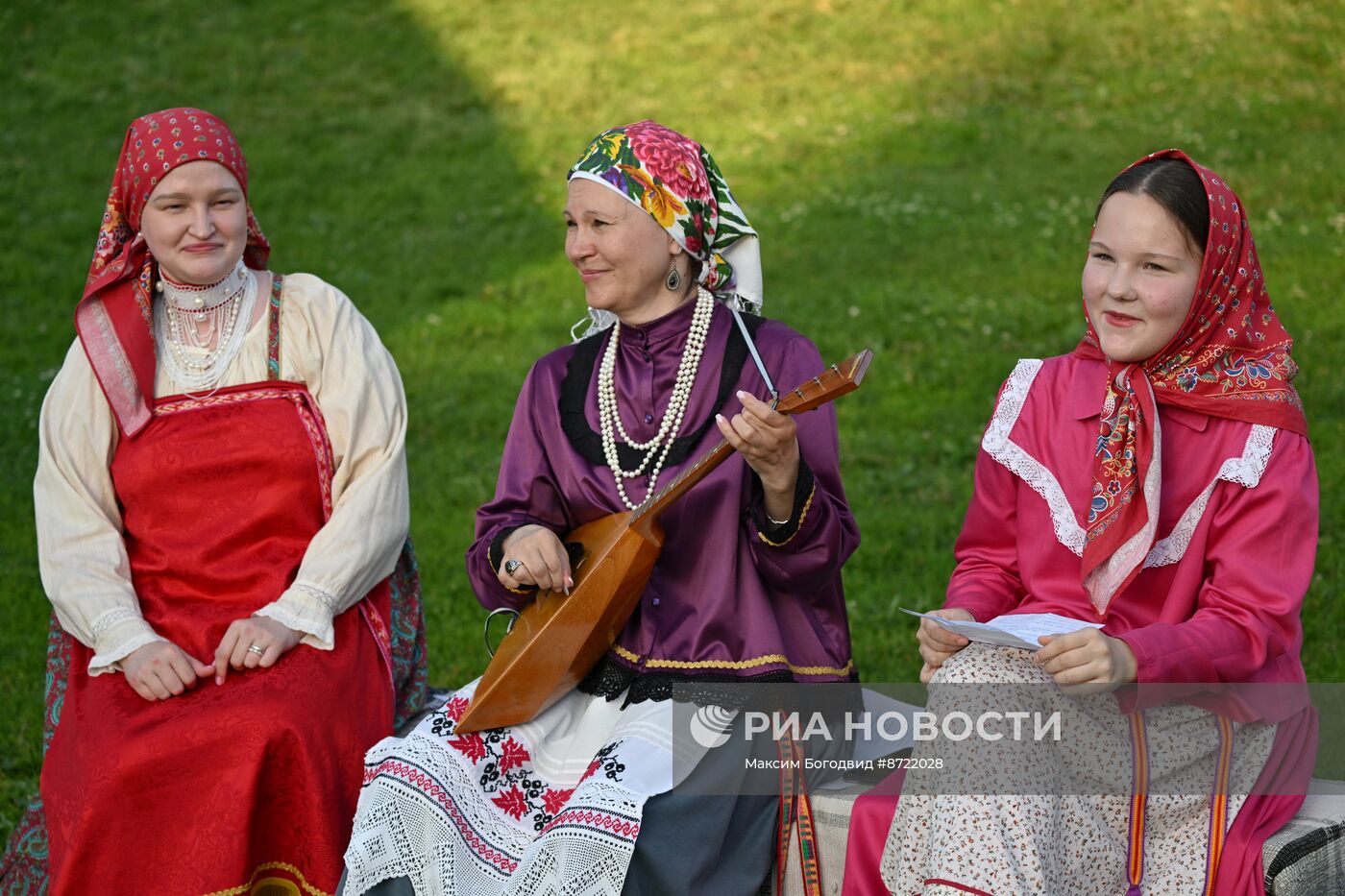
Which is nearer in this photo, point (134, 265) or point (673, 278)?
point (673, 278)

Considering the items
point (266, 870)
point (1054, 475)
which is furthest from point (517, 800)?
point (1054, 475)

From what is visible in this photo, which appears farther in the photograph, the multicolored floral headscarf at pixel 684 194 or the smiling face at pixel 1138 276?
the multicolored floral headscarf at pixel 684 194

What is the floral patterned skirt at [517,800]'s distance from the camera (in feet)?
10.4

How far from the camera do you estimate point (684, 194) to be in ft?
12.0

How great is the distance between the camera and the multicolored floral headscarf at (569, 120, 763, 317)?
364 centimetres

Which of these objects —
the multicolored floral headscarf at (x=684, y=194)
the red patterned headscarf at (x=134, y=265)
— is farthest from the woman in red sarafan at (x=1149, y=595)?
the red patterned headscarf at (x=134, y=265)

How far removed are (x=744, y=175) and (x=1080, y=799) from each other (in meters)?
9.30

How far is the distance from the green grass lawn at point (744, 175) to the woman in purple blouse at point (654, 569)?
2093 millimetres

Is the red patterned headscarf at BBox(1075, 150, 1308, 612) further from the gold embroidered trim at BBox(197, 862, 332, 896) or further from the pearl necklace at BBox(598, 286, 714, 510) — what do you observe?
the gold embroidered trim at BBox(197, 862, 332, 896)

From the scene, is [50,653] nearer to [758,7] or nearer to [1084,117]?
[1084,117]

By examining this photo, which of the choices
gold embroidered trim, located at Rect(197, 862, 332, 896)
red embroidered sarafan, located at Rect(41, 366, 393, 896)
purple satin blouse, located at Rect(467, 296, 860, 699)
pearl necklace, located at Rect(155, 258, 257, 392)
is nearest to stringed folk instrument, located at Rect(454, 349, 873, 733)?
purple satin blouse, located at Rect(467, 296, 860, 699)

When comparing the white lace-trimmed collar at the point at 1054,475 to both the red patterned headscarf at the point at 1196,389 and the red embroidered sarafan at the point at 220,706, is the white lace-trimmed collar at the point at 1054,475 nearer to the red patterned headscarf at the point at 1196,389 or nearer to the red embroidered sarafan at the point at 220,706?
the red patterned headscarf at the point at 1196,389

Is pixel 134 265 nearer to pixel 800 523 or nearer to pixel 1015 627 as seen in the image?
pixel 800 523

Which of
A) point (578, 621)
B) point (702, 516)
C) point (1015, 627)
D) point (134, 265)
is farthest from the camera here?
point (134, 265)
